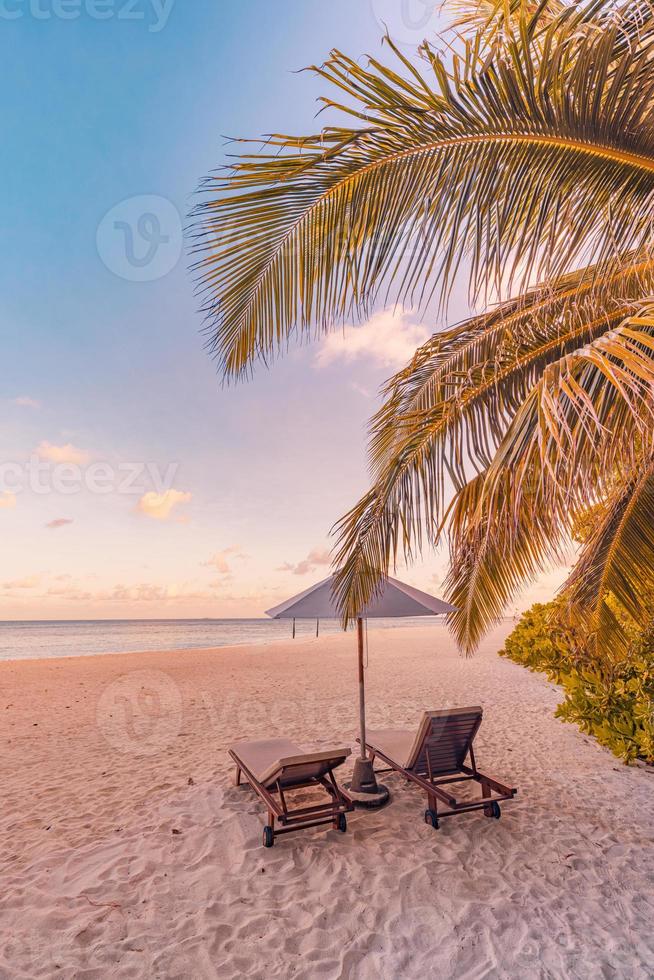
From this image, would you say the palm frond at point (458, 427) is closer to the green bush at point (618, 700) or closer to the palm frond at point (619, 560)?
the palm frond at point (619, 560)

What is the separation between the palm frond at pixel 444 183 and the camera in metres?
2.23

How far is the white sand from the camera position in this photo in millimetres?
2963

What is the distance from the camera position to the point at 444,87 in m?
2.27

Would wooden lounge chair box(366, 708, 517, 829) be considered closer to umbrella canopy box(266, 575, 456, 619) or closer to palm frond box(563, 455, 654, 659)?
umbrella canopy box(266, 575, 456, 619)

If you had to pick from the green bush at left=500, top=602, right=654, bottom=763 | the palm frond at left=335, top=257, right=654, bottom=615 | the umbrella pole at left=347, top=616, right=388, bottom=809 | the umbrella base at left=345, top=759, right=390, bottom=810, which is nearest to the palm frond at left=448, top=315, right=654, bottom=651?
the palm frond at left=335, top=257, right=654, bottom=615

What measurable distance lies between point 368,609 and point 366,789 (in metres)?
1.74

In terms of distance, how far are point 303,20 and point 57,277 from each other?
1237 centimetres

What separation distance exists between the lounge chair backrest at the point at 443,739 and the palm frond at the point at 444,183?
356cm

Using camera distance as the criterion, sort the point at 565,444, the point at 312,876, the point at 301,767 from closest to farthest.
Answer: the point at 565,444 → the point at 312,876 → the point at 301,767

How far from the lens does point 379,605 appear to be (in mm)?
5000

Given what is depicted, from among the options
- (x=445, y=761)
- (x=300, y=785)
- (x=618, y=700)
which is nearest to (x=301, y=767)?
(x=300, y=785)

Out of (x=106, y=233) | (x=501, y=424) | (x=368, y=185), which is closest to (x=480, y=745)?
(x=501, y=424)

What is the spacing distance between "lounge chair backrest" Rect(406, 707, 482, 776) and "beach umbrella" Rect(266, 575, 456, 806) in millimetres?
476

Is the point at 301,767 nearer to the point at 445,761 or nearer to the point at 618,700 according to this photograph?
the point at 445,761
